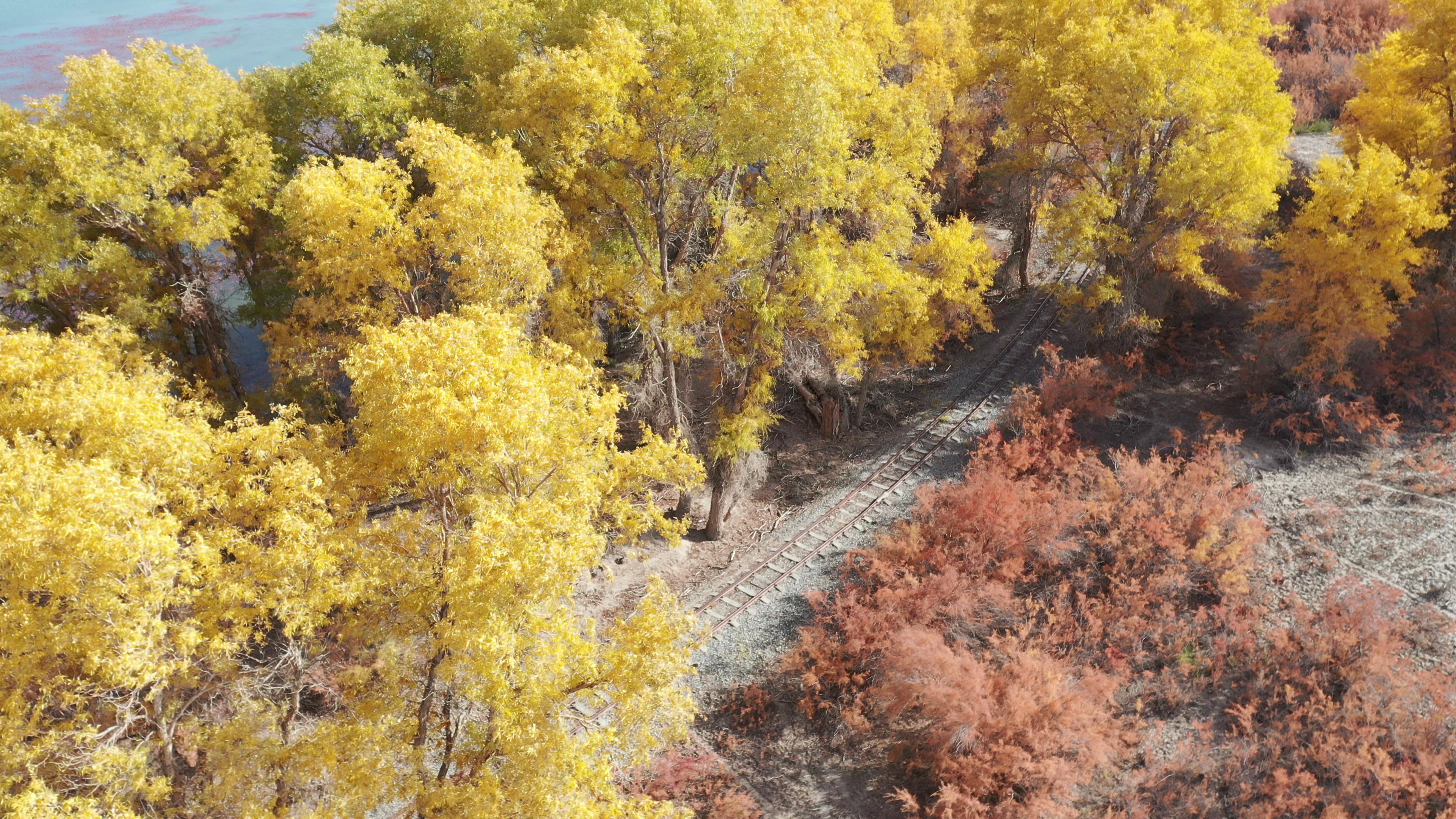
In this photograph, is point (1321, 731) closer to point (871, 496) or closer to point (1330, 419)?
point (1330, 419)

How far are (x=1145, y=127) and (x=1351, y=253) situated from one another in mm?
6158

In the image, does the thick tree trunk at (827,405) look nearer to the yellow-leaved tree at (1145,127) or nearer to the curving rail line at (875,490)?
the curving rail line at (875,490)

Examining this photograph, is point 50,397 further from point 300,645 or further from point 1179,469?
point 1179,469

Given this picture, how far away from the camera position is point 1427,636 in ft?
47.8

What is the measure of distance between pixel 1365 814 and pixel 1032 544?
7009 mm

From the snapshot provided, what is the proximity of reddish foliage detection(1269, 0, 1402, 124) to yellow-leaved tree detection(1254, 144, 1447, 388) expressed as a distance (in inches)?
671

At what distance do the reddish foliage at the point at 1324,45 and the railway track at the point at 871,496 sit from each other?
18.8 meters

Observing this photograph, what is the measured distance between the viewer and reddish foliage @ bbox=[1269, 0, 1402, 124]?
34.6 meters

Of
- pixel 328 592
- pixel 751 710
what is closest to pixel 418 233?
pixel 328 592

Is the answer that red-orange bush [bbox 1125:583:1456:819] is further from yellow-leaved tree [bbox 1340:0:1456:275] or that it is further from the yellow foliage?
the yellow foliage

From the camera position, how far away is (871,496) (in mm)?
21453

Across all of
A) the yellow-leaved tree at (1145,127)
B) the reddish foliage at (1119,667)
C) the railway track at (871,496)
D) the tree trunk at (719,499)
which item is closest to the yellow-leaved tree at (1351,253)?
the yellow-leaved tree at (1145,127)

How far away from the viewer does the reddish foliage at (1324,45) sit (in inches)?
1363

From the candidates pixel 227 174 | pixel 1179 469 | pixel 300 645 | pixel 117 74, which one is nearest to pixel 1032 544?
pixel 1179 469
